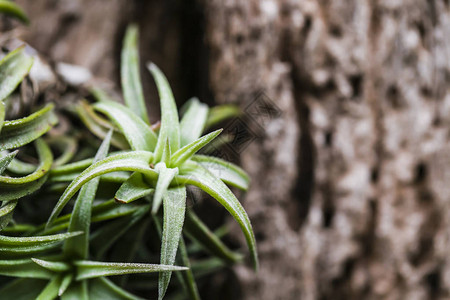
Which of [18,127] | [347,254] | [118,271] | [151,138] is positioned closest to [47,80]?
[18,127]

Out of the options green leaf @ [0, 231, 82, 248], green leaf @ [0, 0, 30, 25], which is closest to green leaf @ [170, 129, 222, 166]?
green leaf @ [0, 231, 82, 248]

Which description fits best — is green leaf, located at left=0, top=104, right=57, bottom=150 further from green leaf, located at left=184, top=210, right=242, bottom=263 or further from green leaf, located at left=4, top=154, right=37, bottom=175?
green leaf, located at left=184, top=210, right=242, bottom=263

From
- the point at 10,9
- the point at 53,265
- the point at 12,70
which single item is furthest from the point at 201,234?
the point at 10,9

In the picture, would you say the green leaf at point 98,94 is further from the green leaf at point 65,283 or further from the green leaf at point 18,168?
the green leaf at point 65,283

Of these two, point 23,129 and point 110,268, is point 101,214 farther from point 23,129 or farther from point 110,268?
point 23,129

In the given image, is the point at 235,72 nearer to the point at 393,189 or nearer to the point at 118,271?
the point at 393,189

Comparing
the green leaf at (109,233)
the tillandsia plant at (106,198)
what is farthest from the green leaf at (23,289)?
the green leaf at (109,233)
